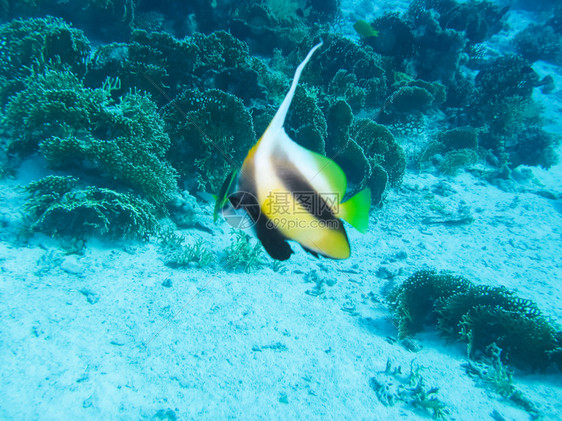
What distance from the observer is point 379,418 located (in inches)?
104

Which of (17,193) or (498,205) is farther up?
(498,205)

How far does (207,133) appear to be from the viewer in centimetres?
458

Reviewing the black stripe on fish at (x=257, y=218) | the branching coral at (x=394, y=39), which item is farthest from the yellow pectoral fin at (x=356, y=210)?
the branching coral at (x=394, y=39)

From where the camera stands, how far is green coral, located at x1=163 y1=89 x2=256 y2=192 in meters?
Answer: 4.46

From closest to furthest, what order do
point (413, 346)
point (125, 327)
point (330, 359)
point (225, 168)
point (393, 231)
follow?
point (125, 327) → point (330, 359) → point (413, 346) → point (225, 168) → point (393, 231)

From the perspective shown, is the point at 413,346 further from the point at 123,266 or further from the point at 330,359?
the point at 123,266

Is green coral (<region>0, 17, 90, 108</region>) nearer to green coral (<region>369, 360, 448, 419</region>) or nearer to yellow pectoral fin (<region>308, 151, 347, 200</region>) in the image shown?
yellow pectoral fin (<region>308, 151, 347, 200</region>)

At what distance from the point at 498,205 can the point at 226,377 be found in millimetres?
6553

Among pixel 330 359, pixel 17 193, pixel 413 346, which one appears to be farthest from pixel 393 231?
pixel 17 193

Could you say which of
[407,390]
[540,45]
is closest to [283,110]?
[407,390]

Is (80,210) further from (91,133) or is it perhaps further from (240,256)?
(240,256)

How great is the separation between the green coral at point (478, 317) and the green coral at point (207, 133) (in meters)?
3.04

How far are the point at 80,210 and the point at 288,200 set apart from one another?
11.4ft

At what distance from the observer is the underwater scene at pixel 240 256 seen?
7.46 feet
